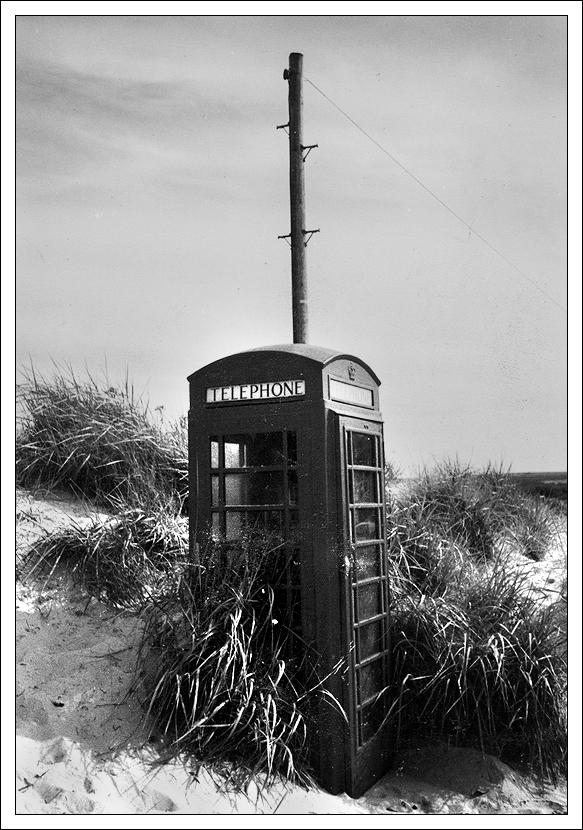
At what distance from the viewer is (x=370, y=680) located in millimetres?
4758

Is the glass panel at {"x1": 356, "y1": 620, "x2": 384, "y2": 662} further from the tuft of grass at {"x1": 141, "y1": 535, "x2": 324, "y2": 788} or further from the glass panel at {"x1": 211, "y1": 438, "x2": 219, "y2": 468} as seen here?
the glass panel at {"x1": 211, "y1": 438, "x2": 219, "y2": 468}

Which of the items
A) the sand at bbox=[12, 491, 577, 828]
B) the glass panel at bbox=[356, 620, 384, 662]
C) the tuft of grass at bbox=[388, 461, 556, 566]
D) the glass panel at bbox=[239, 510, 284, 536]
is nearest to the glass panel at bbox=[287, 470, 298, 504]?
the glass panel at bbox=[239, 510, 284, 536]

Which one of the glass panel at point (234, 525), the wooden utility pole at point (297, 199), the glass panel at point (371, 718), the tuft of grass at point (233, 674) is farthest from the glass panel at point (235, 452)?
the wooden utility pole at point (297, 199)

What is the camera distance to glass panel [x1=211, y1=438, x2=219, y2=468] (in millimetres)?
4750

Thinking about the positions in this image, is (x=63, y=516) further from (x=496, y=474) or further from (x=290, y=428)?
(x=496, y=474)

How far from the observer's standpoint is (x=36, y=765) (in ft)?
13.5

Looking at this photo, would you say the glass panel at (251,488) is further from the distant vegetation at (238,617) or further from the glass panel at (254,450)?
the distant vegetation at (238,617)

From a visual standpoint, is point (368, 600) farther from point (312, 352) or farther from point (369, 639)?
point (312, 352)

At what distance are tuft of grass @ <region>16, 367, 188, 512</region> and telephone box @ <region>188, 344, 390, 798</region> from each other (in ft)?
5.47

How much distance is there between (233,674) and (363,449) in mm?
1586

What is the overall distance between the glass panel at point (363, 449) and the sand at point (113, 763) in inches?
73.9

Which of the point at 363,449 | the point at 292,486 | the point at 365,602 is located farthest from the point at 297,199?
the point at 365,602

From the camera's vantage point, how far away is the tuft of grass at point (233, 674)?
4148mm

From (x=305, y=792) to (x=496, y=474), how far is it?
213 inches
